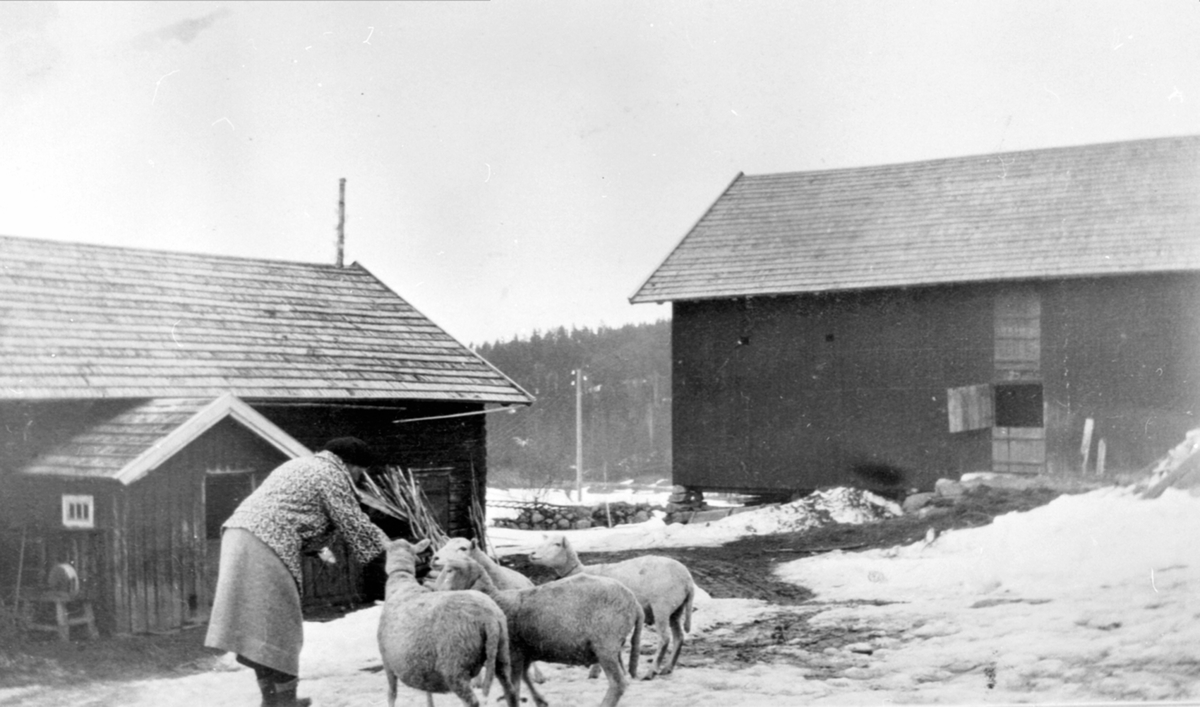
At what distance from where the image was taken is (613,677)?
5004 mm

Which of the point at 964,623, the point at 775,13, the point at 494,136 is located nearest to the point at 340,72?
the point at 494,136

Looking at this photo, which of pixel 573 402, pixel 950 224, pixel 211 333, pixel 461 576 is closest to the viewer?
pixel 461 576

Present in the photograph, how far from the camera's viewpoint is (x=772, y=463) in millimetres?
10086

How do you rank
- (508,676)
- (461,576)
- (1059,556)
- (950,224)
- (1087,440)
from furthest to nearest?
1. (950,224)
2. (1087,440)
3. (1059,556)
4. (461,576)
5. (508,676)

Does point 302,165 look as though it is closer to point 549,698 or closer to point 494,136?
point 494,136

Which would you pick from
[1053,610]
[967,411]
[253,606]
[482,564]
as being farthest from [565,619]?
[967,411]

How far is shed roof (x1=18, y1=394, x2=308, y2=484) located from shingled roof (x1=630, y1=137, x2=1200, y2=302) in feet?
9.10

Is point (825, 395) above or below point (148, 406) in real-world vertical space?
below

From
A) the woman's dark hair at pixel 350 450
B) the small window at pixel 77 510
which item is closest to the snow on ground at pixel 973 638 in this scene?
the small window at pixel 77 510

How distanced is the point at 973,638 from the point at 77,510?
496 centimetres

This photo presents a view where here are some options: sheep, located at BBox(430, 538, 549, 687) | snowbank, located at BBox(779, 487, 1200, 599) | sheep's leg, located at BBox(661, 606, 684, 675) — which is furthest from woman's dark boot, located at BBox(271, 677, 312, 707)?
snowbank, located at BBox(779, 487, 1200, 599)

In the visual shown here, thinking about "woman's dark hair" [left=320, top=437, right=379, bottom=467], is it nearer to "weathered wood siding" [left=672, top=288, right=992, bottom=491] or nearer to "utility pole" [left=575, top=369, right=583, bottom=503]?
"utility pole" [left=575, top=369, right=583, bottom=503]

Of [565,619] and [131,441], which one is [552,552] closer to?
[565,619]

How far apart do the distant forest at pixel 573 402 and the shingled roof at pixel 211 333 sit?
22 centimetres
